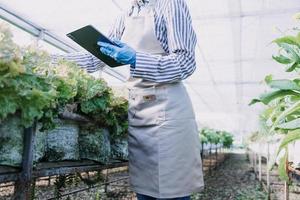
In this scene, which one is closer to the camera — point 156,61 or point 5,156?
point 5,156

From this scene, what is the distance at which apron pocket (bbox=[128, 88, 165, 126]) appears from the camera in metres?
1.37

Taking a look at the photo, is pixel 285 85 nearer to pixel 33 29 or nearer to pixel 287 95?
pixel 287 95

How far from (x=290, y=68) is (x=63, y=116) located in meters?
0.98

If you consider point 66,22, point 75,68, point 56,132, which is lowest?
point 56,132

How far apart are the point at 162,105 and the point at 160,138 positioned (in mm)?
128

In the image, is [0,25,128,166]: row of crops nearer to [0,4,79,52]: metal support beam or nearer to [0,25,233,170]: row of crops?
[0,25,233,170]: row of crops

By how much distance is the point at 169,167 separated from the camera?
1337 mm

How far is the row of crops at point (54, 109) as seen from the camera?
2.93 feet

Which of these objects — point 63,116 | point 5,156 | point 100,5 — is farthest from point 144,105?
point 100,5

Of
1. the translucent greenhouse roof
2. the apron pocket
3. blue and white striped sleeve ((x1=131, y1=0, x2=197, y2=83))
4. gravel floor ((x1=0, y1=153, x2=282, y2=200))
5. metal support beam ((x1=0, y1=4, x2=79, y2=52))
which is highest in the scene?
the translucent greenhouse roof

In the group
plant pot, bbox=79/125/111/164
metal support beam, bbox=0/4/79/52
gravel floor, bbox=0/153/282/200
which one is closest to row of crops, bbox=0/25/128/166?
plant pot, bbox=79/125/111/164

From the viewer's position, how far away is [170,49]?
4.54ft

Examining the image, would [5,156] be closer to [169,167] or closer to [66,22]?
[169,167]

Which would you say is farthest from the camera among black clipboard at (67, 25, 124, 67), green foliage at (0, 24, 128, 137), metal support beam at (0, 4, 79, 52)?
metal support beam at (0, 4, 79, 52)
